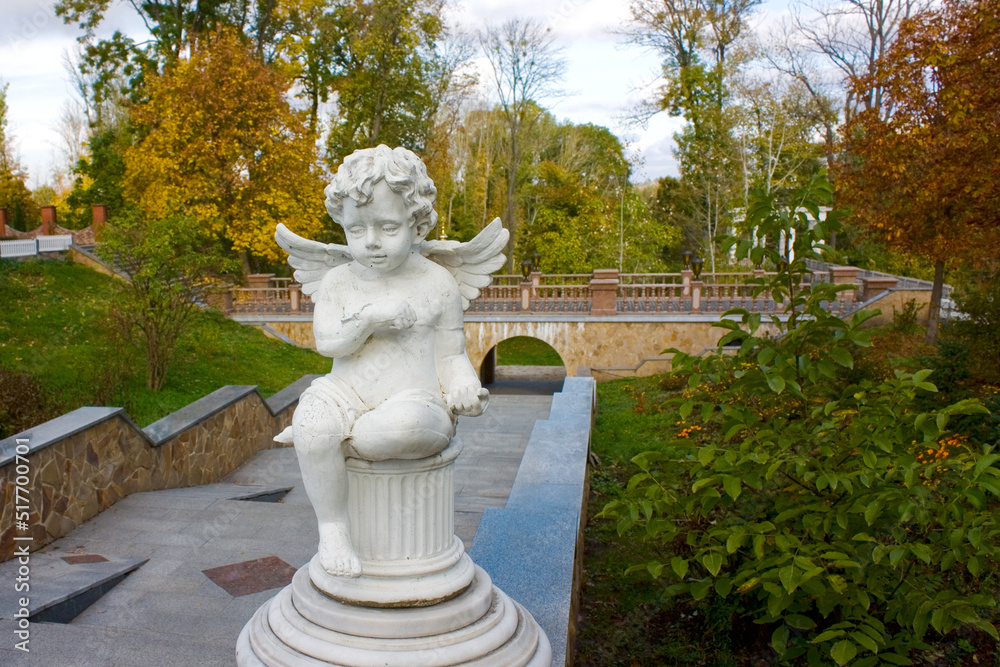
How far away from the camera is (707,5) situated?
2652cm

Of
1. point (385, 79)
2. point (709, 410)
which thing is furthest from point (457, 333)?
point (385, 79)

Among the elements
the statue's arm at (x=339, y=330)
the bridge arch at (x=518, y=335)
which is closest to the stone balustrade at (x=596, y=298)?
the bridge arch at (x=518, y=335)

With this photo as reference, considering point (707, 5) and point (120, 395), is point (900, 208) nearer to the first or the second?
point (120, 395)

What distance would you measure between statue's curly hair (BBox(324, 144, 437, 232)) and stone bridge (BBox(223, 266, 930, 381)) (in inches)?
645

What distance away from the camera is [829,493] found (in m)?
3.46

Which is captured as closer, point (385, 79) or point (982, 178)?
point (982, 178)

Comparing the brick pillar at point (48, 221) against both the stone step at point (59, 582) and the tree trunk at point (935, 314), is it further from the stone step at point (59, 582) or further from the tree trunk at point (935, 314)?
the tree trunk at point (935, 314)

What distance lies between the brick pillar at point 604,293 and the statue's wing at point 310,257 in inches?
649

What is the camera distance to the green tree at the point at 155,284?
9.44 m

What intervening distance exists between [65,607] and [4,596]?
1.25 ft

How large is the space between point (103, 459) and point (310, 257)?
3472mm

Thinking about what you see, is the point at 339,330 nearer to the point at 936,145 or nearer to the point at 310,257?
the point at 310,257

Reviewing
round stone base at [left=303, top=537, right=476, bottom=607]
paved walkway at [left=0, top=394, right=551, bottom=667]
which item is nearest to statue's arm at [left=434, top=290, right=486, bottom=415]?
round stone base at [left=303, top=537, right=476, bottom=607]

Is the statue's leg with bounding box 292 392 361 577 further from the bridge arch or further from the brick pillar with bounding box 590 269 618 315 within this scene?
the brick pillar with bounding box 590 269 618 315
